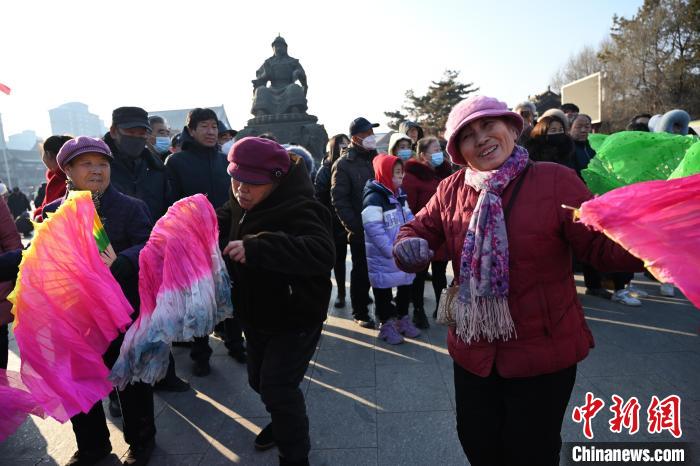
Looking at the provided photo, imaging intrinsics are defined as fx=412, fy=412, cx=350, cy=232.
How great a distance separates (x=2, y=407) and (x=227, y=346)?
2.43 metres

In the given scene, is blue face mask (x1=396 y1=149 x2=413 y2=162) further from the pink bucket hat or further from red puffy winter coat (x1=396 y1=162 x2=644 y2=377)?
red puffy winter coat (x1=396 y1=162 x2=644 y2=377)

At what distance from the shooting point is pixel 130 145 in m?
3.59

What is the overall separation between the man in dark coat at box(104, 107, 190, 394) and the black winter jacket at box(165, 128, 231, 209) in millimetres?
263

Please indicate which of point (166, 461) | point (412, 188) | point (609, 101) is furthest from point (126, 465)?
point (609, 101)

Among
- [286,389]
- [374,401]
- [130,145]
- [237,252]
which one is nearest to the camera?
[237,252]

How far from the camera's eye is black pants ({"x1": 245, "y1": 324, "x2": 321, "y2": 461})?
7.37ft

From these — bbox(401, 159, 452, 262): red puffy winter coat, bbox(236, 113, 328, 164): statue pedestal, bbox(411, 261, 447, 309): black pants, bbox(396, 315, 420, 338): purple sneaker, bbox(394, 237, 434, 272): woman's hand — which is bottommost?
bbox(396, 315, 420, 338): purple sneaker

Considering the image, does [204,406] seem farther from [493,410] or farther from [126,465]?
[493,410]

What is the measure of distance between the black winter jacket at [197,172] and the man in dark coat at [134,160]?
0.86 ft

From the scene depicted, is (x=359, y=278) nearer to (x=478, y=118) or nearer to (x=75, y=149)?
(x=75, y=149)

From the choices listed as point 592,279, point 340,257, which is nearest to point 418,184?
point 340,257

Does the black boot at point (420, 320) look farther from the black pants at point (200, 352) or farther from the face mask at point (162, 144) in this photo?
the face mask at point (162, 144)

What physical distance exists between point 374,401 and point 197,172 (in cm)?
275

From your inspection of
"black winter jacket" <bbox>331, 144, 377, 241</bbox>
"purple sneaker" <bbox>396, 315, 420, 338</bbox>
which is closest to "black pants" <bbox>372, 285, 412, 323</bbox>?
"purple sneaker" <bbox>396, 315, 420, 338</bbox>
